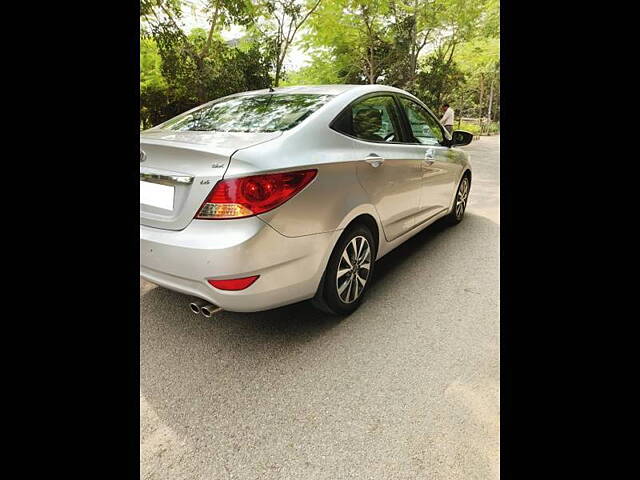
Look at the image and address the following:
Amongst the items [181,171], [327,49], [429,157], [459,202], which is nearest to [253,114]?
[181,171]

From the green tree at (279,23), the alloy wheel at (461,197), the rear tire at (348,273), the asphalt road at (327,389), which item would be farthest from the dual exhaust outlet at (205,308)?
the green tree at (279,23)

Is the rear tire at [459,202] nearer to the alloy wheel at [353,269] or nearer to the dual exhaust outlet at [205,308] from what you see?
the alloy wheel at [353,269]

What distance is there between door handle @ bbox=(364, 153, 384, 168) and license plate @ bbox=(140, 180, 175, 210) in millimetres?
1221

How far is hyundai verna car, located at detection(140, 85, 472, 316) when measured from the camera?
76.9 inches

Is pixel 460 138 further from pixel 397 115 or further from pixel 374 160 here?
pixel 374 160

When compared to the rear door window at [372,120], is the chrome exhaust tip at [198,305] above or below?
below

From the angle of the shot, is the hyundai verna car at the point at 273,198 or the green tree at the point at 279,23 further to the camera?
the green tree at the point at 279,23

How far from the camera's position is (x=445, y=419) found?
1.83 meters

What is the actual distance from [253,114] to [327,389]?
176 cm

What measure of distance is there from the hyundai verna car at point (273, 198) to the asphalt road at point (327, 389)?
12.8 inches

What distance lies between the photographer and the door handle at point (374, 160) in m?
2.62

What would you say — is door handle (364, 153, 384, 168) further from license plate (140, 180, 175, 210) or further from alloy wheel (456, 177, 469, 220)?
alloy wheel (456, 177, 469, 220)
